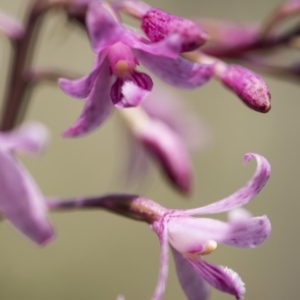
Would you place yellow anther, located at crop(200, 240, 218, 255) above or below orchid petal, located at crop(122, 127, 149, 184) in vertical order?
above

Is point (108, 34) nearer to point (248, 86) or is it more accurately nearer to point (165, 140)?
point (248, 86)

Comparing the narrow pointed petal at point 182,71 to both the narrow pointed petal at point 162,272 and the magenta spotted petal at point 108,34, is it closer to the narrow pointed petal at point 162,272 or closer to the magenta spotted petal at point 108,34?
the magenta spotted petal at point 108,34

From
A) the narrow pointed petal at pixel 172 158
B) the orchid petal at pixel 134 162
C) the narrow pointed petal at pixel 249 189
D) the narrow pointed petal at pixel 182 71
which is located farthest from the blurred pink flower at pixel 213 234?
the orchid petal at pixel 134 162

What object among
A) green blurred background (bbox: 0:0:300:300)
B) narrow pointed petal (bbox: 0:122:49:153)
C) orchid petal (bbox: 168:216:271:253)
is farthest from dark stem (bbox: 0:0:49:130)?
green blurred background (bbox: 0:0:300:300)

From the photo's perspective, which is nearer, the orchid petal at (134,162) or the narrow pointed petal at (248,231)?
the narrow pointed petal at (248,231)

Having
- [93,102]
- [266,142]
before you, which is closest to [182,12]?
[266,142]

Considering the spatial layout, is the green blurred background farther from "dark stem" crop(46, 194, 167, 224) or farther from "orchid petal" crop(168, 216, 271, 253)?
"orchid petal" crop(168, 216, 271, 253)

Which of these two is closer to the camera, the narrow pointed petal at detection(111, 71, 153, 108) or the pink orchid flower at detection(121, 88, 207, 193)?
the narrow pointed petal at detection(111, 71, 153, 108)
